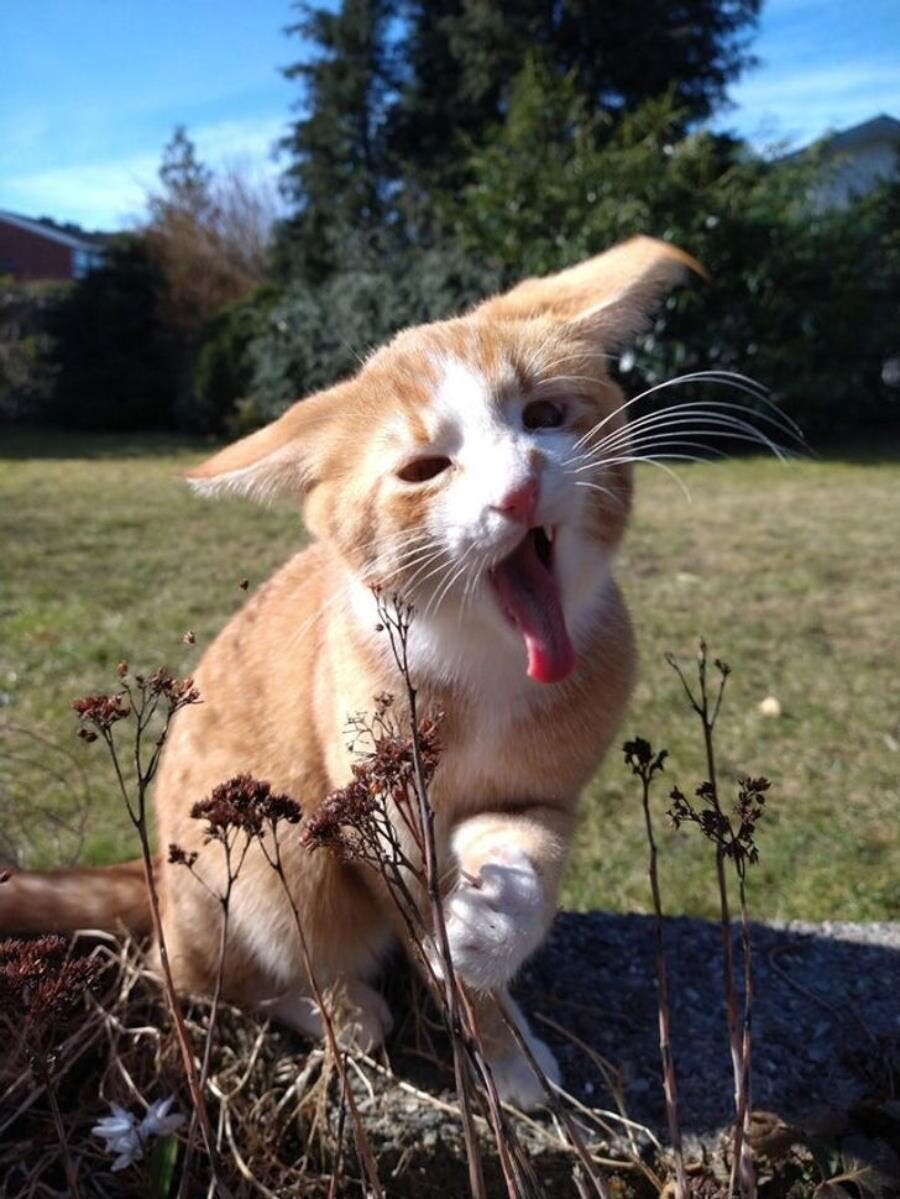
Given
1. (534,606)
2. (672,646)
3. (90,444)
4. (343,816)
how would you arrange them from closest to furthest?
(343,816) → (534,606) → (672,646) → (90,444)

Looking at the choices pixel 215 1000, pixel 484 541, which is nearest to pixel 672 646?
pixel 484 541

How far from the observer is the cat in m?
1.55

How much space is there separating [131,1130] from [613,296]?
1545mm

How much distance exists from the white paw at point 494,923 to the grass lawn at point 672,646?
4.01ft

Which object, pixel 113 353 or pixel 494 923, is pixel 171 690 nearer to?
pixel 494 923

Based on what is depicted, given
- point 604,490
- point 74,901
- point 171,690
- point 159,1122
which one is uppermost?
point 604,490

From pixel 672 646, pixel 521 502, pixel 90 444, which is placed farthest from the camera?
pixel 90 444

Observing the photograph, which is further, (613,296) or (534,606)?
(613,296)

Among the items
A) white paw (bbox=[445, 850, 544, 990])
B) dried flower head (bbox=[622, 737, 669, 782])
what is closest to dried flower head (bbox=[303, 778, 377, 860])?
dried flower head (bbox=[622, 737, 669, 782])

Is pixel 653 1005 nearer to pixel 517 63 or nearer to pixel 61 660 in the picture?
pixel 61 660

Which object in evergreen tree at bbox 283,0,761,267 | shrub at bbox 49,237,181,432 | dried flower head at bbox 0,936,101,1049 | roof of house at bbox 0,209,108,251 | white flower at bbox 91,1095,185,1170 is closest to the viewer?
dried flower head at bbox 0,936,101,1049

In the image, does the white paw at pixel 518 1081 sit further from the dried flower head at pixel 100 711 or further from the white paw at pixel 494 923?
the dried flower head at pixel 100 711

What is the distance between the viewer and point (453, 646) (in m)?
1.67

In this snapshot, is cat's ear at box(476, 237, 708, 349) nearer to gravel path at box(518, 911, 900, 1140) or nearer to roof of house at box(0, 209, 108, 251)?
gravel path at box(518, 911, 900, 1140)
